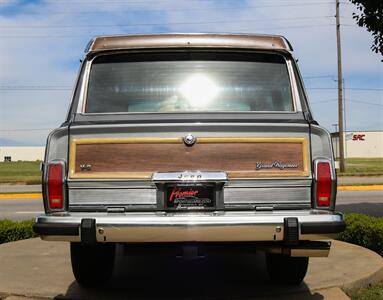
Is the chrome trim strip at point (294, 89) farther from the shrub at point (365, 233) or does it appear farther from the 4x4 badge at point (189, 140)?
the shrub at point (365, 233)

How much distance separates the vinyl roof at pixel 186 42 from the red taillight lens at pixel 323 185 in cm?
122

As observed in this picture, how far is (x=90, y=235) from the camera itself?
3525mm

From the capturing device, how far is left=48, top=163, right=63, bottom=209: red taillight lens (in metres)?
3.62

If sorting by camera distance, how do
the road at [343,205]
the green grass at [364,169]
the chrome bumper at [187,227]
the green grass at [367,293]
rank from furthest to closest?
1. the green grass at [364,169]
2. the road at [343,205]
3. the green grass at [367,293]
4. the chrome bumper at [187,227]

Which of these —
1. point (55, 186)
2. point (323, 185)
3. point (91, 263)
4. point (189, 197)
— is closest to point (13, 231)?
point (91, 263)

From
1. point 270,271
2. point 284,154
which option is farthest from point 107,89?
point 270,271

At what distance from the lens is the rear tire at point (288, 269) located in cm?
474

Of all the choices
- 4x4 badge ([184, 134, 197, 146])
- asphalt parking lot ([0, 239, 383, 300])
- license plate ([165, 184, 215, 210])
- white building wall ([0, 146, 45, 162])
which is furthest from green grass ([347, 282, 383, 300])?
white building wall ([0, 146, 45, 162])

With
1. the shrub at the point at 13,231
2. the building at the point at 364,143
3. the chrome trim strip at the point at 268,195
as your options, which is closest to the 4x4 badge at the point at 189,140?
the chrome trim strip at the point at 268,195

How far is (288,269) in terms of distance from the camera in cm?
480

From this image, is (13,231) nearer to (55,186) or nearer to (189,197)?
(55,186)

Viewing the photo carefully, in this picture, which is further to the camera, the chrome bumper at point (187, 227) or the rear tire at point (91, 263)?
the rear tire at point (91, 263)

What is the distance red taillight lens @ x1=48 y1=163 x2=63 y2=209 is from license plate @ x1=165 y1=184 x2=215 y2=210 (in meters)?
0.73

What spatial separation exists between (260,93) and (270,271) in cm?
176
